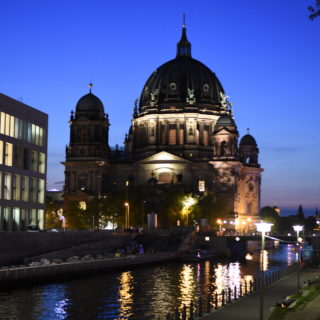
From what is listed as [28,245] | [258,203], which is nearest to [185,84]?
[258,203]

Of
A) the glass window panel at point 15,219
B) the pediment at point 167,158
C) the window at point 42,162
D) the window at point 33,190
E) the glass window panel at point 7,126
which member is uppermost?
the pediment at point 167,158

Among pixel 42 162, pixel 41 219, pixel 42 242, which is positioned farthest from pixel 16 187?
pixel 41 219

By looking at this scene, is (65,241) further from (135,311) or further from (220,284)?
(135,311)

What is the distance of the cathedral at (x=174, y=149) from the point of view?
168625 mm

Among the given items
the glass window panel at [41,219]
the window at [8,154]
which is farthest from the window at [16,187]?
the glass window panel at [41,219]

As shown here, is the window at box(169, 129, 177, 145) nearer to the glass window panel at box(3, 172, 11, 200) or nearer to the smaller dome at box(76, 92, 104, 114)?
the smaller dome at box(76, 92, 104, 114)

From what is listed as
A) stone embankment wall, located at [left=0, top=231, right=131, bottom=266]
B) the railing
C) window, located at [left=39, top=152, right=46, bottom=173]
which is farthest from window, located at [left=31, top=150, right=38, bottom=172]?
the railing

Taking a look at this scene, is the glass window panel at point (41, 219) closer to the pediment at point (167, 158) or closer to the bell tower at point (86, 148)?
the bell tower at point (86, 148)

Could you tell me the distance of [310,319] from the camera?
35250 millimetres

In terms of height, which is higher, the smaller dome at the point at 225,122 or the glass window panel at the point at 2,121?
the smaller dome at the point at 225,122

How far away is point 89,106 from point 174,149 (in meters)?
23.9

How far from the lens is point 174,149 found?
593 ft

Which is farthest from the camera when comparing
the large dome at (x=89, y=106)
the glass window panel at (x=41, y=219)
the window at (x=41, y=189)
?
the large dome at (x=89, y=106)

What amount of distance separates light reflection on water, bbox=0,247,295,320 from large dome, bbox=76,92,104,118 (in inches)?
3583
